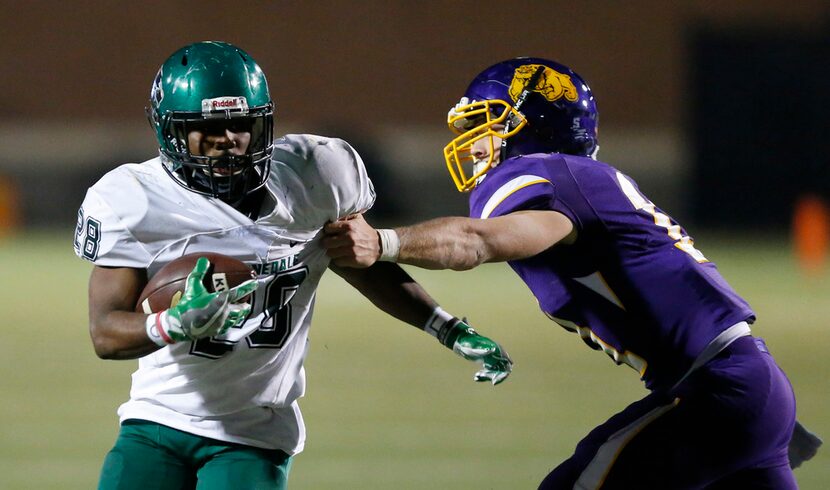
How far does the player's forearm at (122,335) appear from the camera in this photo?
280 centimetres

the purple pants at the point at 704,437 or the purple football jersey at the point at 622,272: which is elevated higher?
the purple football jersey at the point at 622,272

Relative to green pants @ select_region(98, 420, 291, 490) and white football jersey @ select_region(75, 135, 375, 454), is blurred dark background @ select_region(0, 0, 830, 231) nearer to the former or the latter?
white football jersey @ select_region(75, 135, 375, 454)

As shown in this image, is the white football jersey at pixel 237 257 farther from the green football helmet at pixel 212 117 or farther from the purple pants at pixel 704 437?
the purple pants at pixel 704 437

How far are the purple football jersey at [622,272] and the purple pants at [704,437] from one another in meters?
0.10

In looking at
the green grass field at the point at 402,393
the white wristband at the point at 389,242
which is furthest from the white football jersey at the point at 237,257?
the green grass field at the point at 402,393

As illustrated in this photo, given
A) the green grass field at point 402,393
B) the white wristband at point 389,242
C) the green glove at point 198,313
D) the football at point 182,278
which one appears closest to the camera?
the green glove at point 198,313

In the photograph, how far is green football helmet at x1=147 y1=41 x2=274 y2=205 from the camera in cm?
297

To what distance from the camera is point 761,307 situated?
9.37 m

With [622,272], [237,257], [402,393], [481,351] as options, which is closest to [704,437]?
[622,272]

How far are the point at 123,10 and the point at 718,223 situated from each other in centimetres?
881

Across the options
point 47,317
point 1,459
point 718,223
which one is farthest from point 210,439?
point 718,223

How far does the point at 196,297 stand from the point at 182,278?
0.15 metres

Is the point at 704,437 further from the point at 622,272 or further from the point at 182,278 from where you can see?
the point at 182,278

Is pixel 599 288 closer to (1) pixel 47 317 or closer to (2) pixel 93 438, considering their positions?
(2) pixel 93 438
